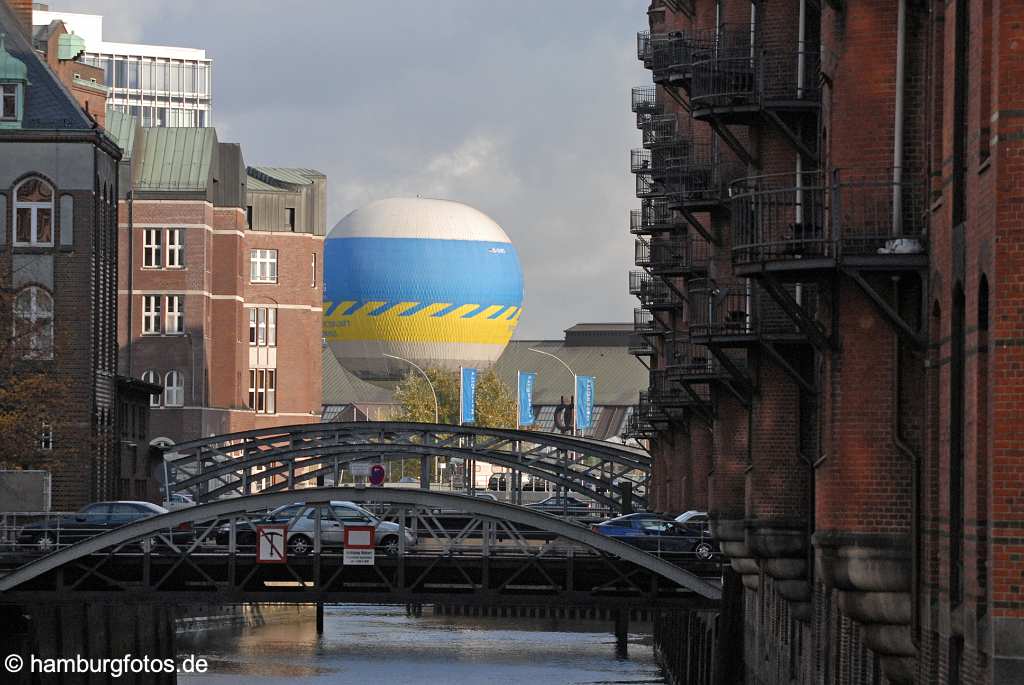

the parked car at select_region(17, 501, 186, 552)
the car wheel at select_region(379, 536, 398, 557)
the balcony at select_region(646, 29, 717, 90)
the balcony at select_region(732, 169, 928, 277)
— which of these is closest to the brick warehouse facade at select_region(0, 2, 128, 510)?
the parked car at select_region(17, 501, 186, 552)

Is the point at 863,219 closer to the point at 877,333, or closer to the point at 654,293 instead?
the point at 877,333

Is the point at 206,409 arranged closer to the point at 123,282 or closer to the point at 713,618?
the point at 123,282

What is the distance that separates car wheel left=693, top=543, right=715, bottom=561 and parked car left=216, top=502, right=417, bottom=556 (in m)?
7.03

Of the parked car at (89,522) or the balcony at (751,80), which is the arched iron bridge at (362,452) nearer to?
the parked car at (89,522)

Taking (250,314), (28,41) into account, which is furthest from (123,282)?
(28,41)

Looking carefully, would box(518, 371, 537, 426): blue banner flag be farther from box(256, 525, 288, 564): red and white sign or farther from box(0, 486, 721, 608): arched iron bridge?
box(256, 525, 288, 564): red and white sign

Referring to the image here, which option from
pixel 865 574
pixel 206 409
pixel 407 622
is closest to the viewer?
pixel 865 574

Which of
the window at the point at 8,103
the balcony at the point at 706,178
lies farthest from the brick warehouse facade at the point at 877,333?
the window at the point at 8,103

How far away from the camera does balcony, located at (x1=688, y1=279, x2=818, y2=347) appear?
36.6 meters

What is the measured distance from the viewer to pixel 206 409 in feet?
378

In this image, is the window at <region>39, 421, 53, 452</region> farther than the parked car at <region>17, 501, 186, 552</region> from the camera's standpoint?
Yes

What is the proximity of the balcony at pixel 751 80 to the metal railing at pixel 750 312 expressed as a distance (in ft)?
9.41

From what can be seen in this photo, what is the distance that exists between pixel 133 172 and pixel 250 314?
18.4 m

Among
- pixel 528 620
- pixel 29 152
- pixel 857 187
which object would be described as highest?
pixel 29 152
